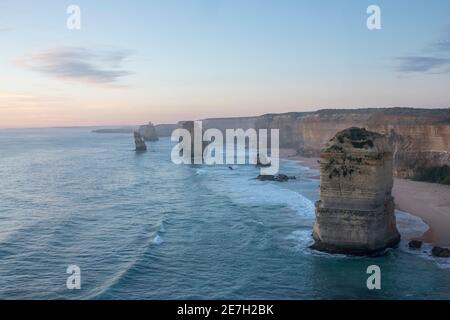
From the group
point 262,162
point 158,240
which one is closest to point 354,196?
point 158,240

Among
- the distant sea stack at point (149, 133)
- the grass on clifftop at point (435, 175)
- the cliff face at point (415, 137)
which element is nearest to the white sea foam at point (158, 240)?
the grass on clifftop at point (435, 175)

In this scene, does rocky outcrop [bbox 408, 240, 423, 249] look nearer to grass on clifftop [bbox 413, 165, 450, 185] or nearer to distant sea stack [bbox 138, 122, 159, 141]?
grass on clifftop [bbox 413, 165, 450, 185]

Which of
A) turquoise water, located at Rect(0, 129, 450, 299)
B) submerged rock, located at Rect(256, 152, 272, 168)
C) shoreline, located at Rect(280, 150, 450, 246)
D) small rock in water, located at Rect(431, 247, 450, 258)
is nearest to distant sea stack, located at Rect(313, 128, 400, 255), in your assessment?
turquoise water, located at Rect(0, 129, 450, 299)

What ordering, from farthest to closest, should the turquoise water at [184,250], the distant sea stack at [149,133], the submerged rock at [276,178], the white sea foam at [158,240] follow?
the distant sea stack at [149,133], the submerged rock at [276,178], the white sea foam at [158,240], the turquoise water at [184,250]

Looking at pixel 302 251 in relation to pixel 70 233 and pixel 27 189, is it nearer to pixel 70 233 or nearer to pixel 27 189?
pixel 70 233

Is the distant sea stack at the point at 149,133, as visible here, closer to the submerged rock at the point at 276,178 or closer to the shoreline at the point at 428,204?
the submerged rock at the point at 276,178
